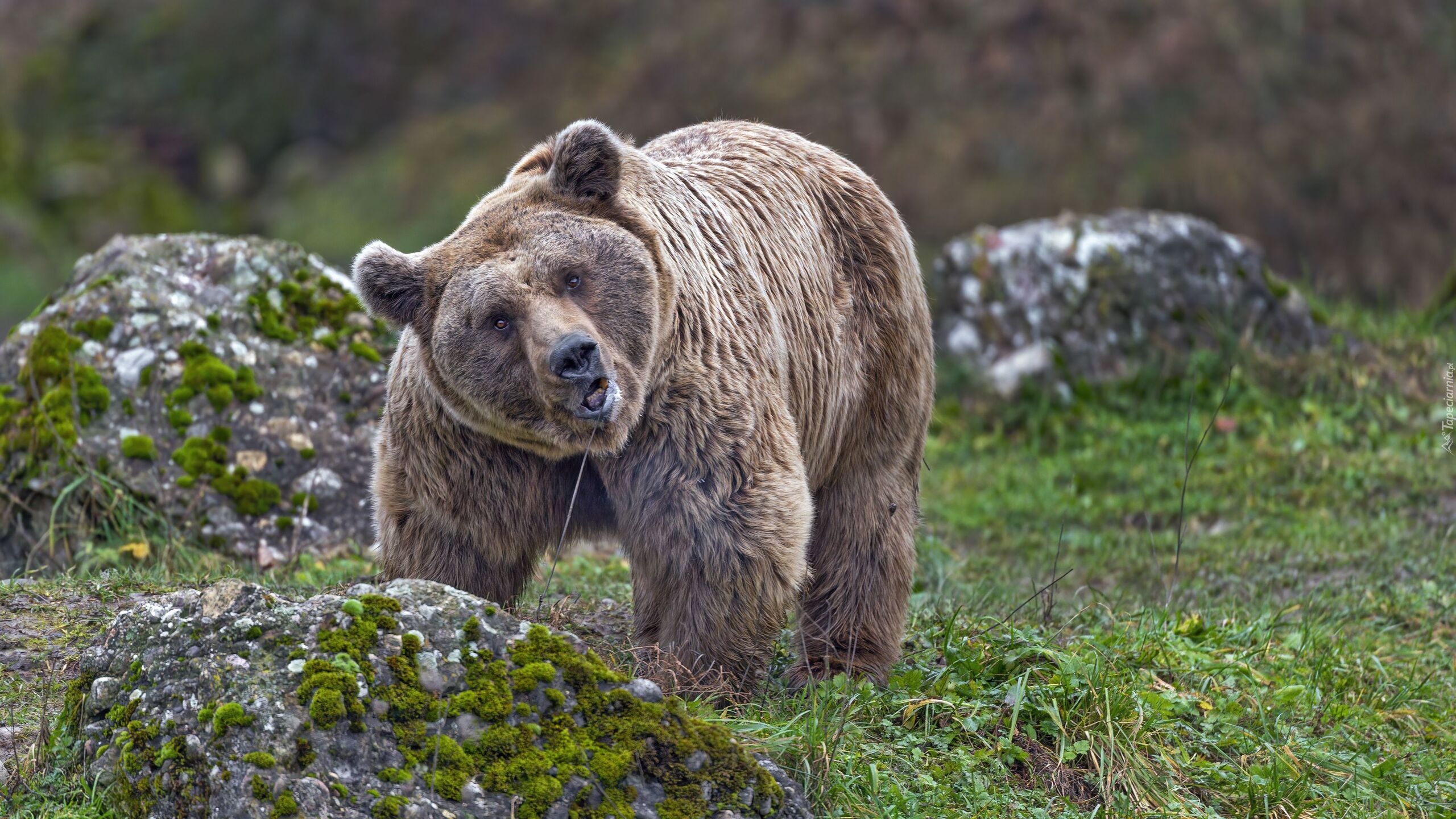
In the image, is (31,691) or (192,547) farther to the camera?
(192,547)

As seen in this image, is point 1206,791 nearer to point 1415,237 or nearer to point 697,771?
point 697,771

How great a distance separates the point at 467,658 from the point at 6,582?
2741 millimetres

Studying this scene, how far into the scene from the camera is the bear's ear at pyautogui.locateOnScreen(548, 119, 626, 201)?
4.33 metres

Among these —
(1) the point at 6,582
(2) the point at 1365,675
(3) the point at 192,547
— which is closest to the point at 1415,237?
(2) the point at 1365,675

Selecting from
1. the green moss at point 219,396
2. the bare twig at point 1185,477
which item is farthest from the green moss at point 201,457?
the bare twig at point 1185,477

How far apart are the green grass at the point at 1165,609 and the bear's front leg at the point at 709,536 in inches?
9.5

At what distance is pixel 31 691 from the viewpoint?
4301mm

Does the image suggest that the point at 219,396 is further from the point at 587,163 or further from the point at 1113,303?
the point at 1113,303

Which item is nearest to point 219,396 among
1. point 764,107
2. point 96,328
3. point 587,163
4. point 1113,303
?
point 96,328

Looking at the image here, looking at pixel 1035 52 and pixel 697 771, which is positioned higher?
pixel 1035 52

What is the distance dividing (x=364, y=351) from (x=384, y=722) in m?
4.22

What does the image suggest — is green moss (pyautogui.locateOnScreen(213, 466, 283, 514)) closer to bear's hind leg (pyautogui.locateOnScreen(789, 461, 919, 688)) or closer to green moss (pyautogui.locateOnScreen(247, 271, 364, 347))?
green moss (pyautogui.locateOnScreen(247, 271, 364, 347))

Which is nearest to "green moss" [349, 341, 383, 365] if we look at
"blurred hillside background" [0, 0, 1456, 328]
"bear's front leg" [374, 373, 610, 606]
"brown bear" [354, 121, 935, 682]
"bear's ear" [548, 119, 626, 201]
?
"brown bear" [354, 121, 935, 682]

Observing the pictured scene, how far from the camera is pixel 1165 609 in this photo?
534 centimetres
